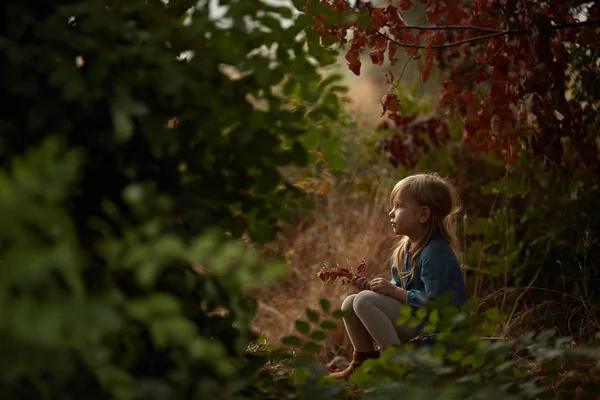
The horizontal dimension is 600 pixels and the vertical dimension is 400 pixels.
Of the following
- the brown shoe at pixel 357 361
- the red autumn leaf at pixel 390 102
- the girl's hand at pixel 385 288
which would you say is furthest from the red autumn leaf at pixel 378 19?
the brown shoe at pixel 357 361

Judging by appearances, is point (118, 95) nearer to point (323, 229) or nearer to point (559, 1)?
point (559, 1)

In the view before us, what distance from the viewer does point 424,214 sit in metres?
3.55

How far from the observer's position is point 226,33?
6.18 ft

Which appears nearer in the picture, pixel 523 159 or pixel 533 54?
pixel 533 54

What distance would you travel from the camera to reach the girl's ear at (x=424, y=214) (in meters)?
3.54

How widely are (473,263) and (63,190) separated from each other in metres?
3.71

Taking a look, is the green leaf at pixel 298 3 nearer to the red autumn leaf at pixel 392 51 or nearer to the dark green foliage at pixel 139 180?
the dark green foliage at pixel 139 180

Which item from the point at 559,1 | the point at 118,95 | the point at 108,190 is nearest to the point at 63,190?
the point at 118,95

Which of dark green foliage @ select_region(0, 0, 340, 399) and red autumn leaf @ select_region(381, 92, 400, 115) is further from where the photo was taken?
red autumn leaf @ select_region(381, 92, 400, 115)

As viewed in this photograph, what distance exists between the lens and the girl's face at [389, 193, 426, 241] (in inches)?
140

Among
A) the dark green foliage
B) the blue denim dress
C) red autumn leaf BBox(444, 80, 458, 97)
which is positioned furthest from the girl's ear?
the dark green foliage

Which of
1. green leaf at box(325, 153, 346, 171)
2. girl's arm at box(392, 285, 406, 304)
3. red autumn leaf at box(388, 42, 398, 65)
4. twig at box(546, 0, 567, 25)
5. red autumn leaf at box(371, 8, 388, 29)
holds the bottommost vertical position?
girl's arm at box(392, 285, 406, 304)

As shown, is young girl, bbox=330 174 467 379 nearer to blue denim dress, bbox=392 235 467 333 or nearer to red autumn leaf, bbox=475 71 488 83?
blue denim dress, bbox=392 235 467 333

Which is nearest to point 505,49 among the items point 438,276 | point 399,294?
point 438,276
